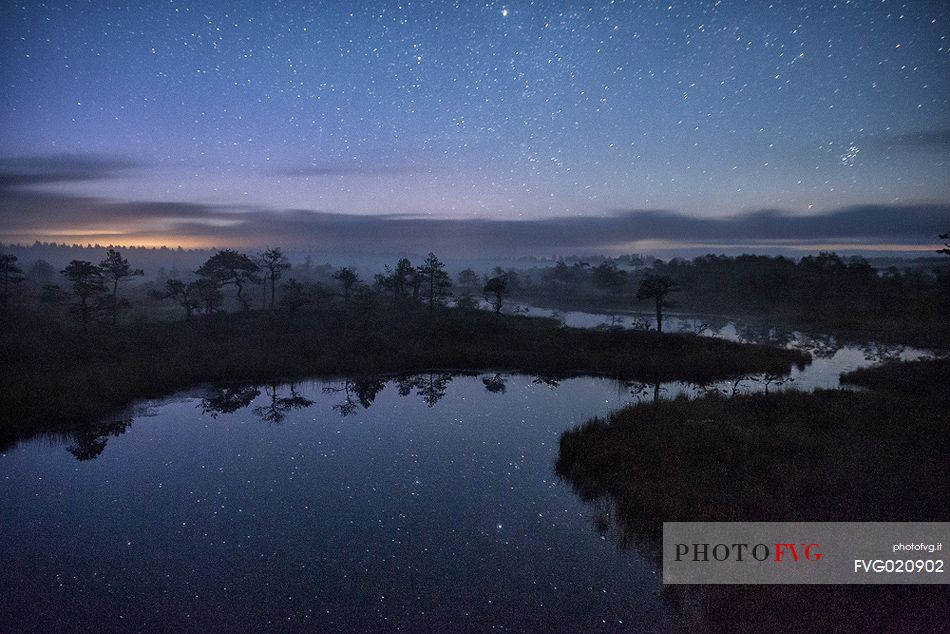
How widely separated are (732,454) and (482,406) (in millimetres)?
11758

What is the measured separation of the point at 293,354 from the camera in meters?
34.2

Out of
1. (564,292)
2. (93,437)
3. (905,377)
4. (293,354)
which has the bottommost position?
(93,437)

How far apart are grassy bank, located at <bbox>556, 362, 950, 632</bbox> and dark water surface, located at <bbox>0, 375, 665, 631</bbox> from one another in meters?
1.12

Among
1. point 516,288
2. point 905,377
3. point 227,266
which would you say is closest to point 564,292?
point 516,288

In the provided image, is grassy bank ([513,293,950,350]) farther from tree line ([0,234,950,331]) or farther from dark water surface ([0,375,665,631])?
dark water surface ([0,375,665,631])

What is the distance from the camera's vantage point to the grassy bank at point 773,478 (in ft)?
27.2

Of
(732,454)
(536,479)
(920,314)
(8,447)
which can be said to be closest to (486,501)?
(536,479)

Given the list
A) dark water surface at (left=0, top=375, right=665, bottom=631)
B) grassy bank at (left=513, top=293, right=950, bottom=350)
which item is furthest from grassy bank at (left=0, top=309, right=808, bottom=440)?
grassy bank at (left=513, top=293, right=950, bottom=350)

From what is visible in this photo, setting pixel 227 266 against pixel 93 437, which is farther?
pixel 227 266

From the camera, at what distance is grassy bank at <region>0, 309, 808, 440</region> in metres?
23.3

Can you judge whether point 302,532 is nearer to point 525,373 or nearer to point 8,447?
point 8,447

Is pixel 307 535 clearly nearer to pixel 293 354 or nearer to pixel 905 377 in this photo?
pixel 293 354

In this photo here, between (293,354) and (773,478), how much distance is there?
99.8 ft

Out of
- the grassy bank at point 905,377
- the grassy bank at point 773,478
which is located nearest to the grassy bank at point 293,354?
the grassy bank at point 905,377
